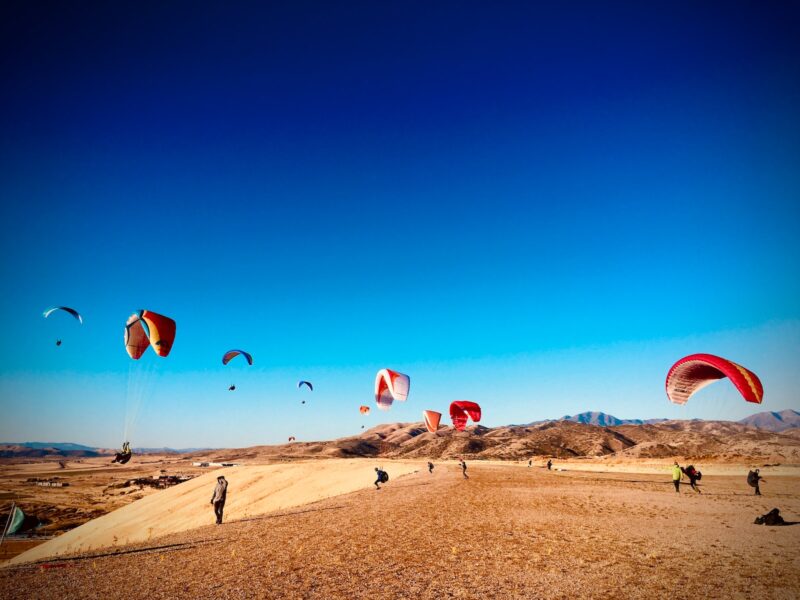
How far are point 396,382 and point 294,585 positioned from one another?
2641 centimetres

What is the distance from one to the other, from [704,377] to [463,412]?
2725 centimetres

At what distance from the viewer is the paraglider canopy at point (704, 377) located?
55.6 ft

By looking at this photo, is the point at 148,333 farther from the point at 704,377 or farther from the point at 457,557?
the point at 704,377

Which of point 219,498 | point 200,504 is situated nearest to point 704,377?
point 219,498

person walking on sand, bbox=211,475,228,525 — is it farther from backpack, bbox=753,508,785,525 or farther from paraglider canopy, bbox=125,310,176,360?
backpack, bbox=753,508,785,525

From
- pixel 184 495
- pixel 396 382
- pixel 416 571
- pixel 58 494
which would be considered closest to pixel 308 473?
pixel 184 495

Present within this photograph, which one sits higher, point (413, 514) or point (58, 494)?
point (413, 514)

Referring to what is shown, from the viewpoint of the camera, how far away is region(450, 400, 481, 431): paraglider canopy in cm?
4081

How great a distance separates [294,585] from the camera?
850 centimetres

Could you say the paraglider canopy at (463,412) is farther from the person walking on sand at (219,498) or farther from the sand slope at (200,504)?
the person walking on sand at (219,498)

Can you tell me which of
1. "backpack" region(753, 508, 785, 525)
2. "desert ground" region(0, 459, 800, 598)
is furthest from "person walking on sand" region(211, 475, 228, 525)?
"backpack" region(753, 508, 785, 525)

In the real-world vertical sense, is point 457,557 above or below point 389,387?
below

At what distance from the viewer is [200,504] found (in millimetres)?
36094

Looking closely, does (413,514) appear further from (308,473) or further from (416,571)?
(308,473)
